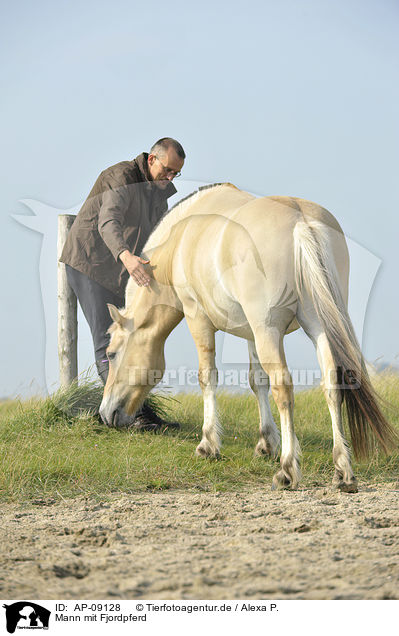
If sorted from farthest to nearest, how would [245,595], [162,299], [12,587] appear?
1. [162,299]
2. [12,587]
3. [245,595]

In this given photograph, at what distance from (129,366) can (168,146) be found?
203 centimetres

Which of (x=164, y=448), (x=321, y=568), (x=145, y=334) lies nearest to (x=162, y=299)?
(x=145, y=334)

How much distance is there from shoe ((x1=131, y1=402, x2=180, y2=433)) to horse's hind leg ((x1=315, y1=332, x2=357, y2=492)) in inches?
100

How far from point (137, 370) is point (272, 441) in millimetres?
1306

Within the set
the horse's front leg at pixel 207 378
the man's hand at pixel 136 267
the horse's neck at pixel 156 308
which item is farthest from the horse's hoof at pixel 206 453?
the man's hand at pixel 136 267

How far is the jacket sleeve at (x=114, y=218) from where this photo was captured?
5.58 m

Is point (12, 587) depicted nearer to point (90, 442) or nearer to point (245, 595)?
point (245, 595)

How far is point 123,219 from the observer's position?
604 cm

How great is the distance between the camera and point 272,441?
5578mm

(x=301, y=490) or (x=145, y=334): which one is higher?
(x=145, y=334)

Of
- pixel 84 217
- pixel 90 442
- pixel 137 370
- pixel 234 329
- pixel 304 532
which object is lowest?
pixel 90 442

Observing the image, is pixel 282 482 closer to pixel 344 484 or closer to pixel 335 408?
pixel 344 484

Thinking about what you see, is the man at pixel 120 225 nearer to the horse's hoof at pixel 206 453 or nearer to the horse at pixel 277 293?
the horse at pixel 277 293
